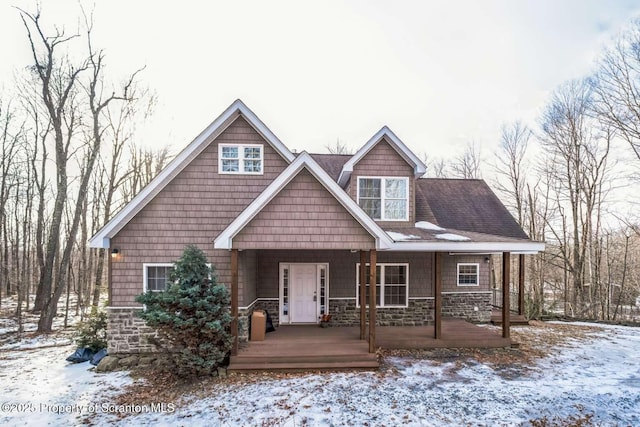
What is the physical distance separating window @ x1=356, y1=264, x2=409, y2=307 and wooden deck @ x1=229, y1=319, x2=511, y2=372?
841mm

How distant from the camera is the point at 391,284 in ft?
33.3

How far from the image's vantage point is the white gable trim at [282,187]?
6570mm

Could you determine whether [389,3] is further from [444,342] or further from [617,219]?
[617,219]

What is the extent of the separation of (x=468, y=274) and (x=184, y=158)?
409 inches

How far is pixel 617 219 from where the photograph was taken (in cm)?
1639

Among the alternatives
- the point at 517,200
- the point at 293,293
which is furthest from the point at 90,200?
the point at 517,200

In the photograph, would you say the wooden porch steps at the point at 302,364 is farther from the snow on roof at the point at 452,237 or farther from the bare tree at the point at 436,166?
the bare tree at the point at 436,166

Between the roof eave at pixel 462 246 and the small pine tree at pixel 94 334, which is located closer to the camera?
the roof eave at pixel 462 246

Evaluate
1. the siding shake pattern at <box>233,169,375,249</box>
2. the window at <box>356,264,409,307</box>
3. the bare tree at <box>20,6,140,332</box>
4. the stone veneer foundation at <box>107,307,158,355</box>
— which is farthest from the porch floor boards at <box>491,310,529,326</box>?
the bare tree at <box>20,6,140,332</box>

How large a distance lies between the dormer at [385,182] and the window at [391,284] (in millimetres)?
1560

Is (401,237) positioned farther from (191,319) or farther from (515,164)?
(515,164)

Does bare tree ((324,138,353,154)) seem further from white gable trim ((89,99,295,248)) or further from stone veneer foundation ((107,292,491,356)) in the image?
white gable trim ((89,99,295,248))

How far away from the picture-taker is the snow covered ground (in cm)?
496

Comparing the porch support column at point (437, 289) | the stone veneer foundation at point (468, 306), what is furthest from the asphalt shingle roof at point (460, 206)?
the porch support column at point (437, 289)
